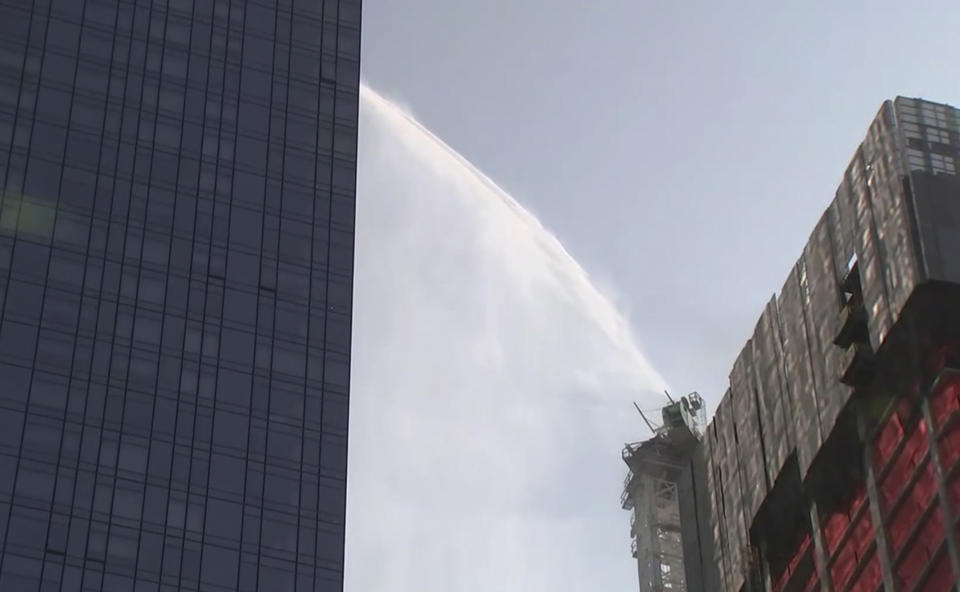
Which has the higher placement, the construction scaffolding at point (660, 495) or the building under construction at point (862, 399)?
the construction scaffolding at point (660, 495)

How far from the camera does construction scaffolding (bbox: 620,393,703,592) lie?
495ft

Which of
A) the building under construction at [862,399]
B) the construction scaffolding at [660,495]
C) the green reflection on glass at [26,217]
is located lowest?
the building under construction at [862,399]

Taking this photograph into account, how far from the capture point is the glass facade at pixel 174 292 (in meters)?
144

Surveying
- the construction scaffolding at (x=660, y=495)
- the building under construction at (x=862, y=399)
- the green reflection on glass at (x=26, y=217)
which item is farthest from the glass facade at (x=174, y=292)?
the building under construction at (x=862, y=399)

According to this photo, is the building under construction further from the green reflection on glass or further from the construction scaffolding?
the green reflection on glass

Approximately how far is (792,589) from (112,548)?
5982 cm

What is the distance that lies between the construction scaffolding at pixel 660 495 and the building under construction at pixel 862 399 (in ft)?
143

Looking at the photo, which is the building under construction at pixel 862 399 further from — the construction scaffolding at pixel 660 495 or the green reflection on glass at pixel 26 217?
the green reflection on glass at pixel 26 217

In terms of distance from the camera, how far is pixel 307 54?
7323 inches

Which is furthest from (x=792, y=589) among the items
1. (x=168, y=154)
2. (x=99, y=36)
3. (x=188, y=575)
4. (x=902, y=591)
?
(x=99, y=36)

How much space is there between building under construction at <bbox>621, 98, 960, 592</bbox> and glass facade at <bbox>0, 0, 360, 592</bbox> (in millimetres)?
50990

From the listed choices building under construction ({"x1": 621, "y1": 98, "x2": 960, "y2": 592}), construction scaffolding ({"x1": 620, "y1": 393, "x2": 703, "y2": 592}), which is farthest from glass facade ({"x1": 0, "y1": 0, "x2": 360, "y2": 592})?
building under construction ({"x1": 621, "y1": 98, "x2": 960, "y2": 592})

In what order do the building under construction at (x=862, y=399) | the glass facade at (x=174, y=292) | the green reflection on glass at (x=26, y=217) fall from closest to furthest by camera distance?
the building under construction at (x=862, y=399), the glass facade at (x=174, y=292), the green reflection on glass at (x=26, y=217)

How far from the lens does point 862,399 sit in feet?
293
